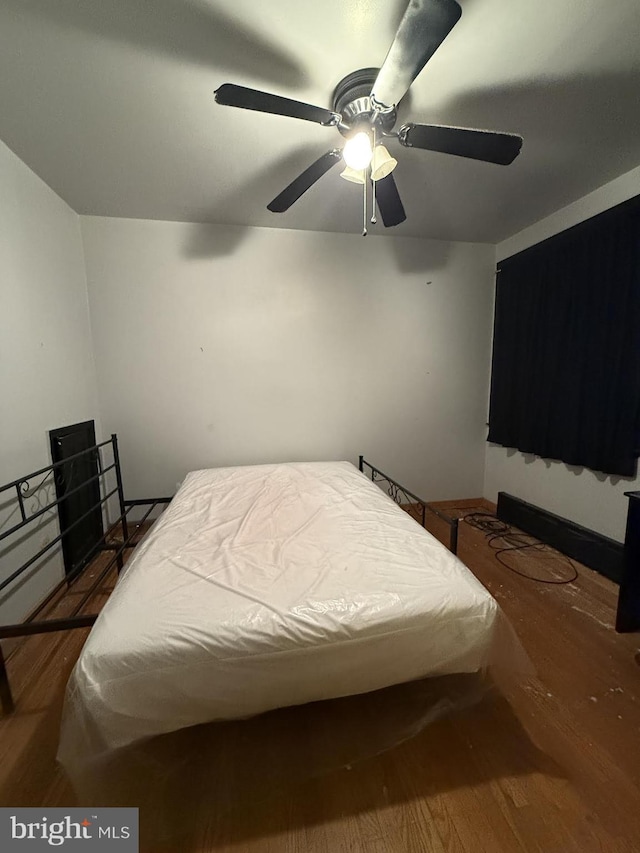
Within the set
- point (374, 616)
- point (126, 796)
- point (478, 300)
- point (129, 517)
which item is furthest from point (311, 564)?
point (478, 300)

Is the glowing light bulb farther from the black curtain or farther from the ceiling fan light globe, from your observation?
the black curtain

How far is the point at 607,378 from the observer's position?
2.04 meters

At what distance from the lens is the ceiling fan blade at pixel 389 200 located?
5.19ft

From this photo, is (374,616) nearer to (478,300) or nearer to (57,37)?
(57,37)

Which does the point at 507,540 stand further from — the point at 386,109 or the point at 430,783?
the point at 386,109

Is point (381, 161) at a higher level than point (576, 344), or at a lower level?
higher

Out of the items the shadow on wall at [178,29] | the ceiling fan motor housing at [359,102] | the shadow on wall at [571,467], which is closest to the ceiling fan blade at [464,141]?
the ceiling fan motor housing at [359,102]

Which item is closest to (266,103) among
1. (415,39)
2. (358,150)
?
(358,150)

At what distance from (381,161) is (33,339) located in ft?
6.83

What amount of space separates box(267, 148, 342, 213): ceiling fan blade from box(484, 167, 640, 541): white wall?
6.35ft

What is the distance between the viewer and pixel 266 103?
1.08 metres

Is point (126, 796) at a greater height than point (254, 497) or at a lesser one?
lesser

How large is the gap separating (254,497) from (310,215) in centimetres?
214

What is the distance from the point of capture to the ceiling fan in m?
0.87
